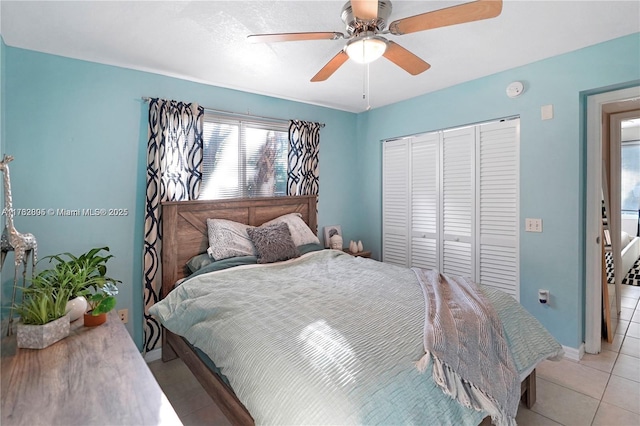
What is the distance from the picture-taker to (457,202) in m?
3.40

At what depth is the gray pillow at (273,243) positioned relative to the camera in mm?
2866

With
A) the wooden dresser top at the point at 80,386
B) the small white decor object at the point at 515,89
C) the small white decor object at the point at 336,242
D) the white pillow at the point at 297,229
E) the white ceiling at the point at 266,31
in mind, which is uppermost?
the white ceiling at the point at 266,31

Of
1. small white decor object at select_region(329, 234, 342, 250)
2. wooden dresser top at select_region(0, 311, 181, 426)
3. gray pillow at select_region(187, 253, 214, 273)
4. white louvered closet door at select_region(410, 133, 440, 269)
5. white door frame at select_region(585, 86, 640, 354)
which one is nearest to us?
wooden dresser top at select_region(0, 311, 181, 426)

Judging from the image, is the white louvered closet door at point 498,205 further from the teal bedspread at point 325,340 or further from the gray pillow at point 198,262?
the gray pillow at point 198,262

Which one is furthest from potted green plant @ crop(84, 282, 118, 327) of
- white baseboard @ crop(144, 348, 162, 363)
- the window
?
the window

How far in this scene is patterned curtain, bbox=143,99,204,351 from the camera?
2.71 meters

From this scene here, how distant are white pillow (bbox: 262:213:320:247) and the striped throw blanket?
1.63 metres

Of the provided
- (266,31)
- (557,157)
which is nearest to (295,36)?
(266,31)

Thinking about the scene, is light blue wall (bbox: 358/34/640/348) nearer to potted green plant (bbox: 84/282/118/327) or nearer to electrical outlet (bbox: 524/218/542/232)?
electrical outlet (bbox: 524/218/542/232)

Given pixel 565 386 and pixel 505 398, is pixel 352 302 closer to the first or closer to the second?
pixel 505 398

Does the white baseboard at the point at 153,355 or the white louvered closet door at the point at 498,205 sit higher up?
the white louvered closet door at the point at 498,205

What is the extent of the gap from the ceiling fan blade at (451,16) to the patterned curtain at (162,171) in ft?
6.55

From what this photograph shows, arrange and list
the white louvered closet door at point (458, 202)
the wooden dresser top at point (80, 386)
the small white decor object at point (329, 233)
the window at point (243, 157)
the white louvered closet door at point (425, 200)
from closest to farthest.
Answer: the wooden dresser top at point (80, 386) < the window at point (243, 157) < the white louvered closet door at point (458, 202) < the white louvered closet door at point (425, 200) < the small white decor object at point (329, 233)

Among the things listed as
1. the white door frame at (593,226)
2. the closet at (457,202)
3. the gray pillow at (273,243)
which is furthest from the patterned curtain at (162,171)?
the white door frame at (593,226)
